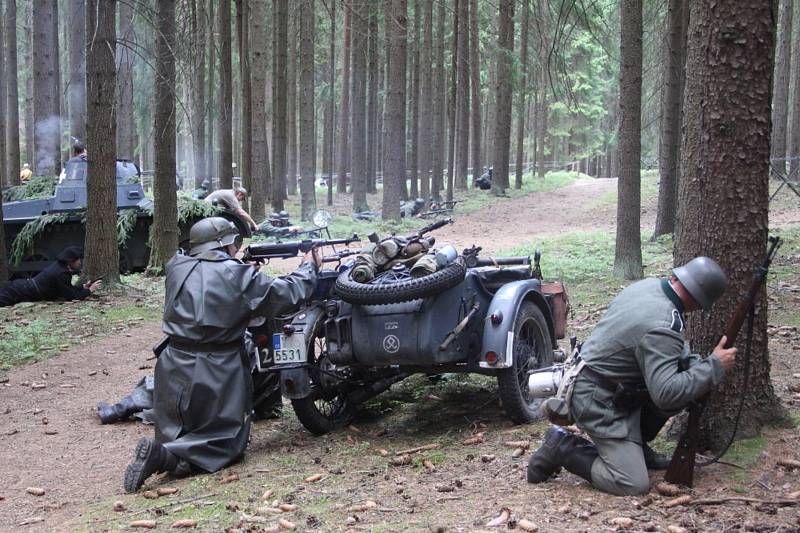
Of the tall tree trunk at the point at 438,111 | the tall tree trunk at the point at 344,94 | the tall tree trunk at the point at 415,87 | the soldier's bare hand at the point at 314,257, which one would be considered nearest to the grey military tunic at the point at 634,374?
the soldier's bare hand at the point at 314,257

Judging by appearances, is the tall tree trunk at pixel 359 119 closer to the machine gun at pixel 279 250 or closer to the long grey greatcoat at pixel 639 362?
the machine gun at pixel 279 250

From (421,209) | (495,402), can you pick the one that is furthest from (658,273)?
(421,209)

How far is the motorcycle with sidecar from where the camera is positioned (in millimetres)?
6066

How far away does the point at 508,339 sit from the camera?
20.4ft

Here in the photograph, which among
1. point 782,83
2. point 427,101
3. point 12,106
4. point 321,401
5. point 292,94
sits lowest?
point 321,401

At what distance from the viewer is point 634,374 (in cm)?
454

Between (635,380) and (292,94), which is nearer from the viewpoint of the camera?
(635,380)

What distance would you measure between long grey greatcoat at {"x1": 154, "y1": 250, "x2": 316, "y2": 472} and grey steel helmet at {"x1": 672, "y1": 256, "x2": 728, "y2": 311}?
9.45ft

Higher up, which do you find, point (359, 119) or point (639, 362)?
point (359, 119)

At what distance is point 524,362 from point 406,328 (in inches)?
45.0

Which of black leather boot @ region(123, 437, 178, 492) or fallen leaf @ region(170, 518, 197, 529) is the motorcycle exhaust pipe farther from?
black leather boot @ region(123, 437, 178, 492)

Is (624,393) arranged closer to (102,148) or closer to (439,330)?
(439,330)

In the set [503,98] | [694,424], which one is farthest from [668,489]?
[503,98]

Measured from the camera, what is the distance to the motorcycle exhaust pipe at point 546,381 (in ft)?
17.0
